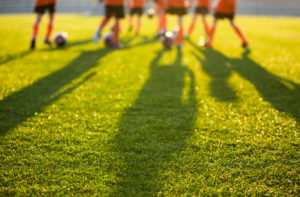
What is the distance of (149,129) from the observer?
9.57 ft

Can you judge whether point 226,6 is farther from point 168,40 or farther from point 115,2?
→ point 115,2

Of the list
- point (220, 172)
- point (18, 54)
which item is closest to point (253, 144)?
point (220, 172)

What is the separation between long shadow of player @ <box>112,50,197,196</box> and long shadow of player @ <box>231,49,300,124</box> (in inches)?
45.6

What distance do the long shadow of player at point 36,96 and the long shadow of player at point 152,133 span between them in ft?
4.19

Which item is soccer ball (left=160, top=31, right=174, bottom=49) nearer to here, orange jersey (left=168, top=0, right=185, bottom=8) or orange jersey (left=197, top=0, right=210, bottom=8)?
orange jersey (left=168, top=0, right=185, bottom=8)

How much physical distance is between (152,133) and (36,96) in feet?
7.02

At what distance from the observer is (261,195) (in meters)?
1.94

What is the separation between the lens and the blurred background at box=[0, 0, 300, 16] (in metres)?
34.4

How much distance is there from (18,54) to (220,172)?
6369mm

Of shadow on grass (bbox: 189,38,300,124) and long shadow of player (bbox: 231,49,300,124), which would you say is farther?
shadow on grass (bbox: 189,38,300,124)

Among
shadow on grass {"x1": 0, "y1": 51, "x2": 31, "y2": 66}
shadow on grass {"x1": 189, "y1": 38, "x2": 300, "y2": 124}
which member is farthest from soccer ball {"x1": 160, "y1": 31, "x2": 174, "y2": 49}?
shadow on grass {"x1": 0, "y1": 51, "x2": 31, "y2": 66}

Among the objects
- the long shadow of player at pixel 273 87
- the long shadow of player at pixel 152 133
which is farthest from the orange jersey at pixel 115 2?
the long shadow of player at pixel 273 87

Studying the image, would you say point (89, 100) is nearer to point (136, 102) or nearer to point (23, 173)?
point (136, 102)

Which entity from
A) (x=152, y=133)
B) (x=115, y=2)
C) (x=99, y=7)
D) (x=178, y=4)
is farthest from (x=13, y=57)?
(x=99, y=7)
